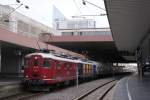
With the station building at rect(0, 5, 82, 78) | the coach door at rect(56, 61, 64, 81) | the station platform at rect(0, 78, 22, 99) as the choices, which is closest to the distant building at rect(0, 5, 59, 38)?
the station building at rect(0, 5, 82, 78)

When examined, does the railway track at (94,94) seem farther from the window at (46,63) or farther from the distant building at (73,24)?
the distant building at (73,24)

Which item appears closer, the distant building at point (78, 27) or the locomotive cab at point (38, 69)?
the locomotive cab at point (38, 69)

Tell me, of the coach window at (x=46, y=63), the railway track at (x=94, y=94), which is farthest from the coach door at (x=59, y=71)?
the railway track at (x=94, y=94)

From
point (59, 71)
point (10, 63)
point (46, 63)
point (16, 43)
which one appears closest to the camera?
point (46, 63)

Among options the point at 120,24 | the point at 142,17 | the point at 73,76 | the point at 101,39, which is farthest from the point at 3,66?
the point at 142,17

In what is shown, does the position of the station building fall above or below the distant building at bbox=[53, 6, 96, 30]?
below

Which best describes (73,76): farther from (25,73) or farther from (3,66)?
(3,66)

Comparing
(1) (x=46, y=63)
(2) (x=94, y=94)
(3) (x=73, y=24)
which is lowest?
(2) (x=94, y=94)

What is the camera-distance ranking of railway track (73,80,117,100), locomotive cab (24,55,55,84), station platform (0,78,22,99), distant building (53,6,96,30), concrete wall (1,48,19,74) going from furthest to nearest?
distant building (53,6,96,30), concrete wall (1,48,19,74), locomotive cab (24,55,55,84), station platform (0,78,22,99), railway track (73,80,117,100)

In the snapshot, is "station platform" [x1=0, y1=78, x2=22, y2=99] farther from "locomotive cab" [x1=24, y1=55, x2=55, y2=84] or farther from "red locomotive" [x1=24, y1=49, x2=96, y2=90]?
"locomotive cab" [x1=24, y1=55, x2=55, y2=84]

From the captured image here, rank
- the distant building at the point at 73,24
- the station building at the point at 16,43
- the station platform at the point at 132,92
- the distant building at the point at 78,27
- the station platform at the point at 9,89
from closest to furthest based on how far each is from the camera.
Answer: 1. the station platform at the point at 132,92
2. the station platform at the point at 9,89
3. the station building at the point at 16,43
4. the distant building at the point at 78,27
5. the distant building at the point at 73,24

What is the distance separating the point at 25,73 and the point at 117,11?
29.6ft

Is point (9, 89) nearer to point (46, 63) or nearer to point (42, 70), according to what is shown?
point (42, 70)

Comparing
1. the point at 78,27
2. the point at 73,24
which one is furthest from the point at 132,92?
the point at 73,24
